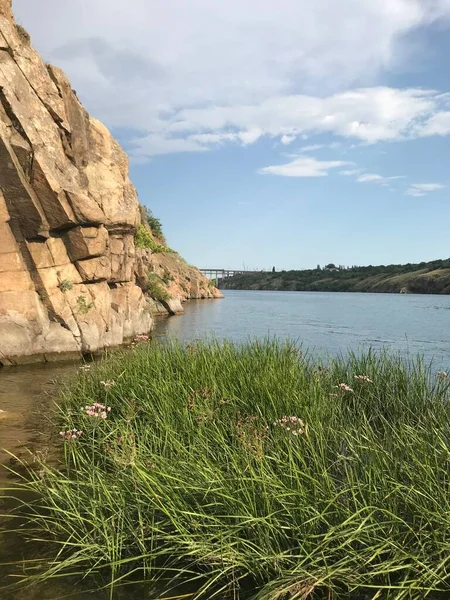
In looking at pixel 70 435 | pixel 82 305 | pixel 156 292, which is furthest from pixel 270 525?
pixel 156 292

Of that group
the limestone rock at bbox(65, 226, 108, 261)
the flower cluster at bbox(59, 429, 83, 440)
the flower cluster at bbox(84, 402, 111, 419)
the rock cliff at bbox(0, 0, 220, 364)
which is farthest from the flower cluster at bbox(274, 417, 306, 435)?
the limestone rock at bbox(65, 226, 108, 261)

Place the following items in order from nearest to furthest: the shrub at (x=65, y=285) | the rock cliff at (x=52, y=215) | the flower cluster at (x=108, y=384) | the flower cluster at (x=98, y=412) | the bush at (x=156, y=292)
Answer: the flower cluster at (x=98, y=412) < the flower cluster at (x=108, y=384) < the rock cliff at (x=52, y=215) < the shrub at (x=65, y=285) < the bush at (x=156, y=292)

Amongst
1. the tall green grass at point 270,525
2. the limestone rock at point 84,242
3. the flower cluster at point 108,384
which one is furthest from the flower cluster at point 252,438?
the limestone rock at point 84,242

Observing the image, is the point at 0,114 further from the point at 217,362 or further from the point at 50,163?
the point at 217,362

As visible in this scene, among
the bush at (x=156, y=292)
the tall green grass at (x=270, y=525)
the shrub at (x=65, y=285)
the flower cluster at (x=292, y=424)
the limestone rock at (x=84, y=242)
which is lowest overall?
the tall green grass at (x=270, y=525)

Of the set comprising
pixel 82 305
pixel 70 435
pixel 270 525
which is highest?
pixel 82 305

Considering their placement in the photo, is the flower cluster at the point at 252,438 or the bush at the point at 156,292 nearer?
the flower cluster at the point at 252,438

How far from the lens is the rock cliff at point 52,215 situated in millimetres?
18094

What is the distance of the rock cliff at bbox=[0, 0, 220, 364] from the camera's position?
18094 mm

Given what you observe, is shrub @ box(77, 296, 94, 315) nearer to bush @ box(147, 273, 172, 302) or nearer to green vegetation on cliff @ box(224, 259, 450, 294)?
bush @ box(147, 273, 172, 302)

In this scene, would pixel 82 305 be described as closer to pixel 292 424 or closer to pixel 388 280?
pixel 292 424

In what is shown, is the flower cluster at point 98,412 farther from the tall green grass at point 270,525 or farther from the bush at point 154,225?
the bush at point 154,225

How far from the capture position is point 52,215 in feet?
63.0

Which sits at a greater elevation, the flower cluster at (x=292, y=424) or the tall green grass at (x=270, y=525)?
the flower cluster at (x=292, y=424)
